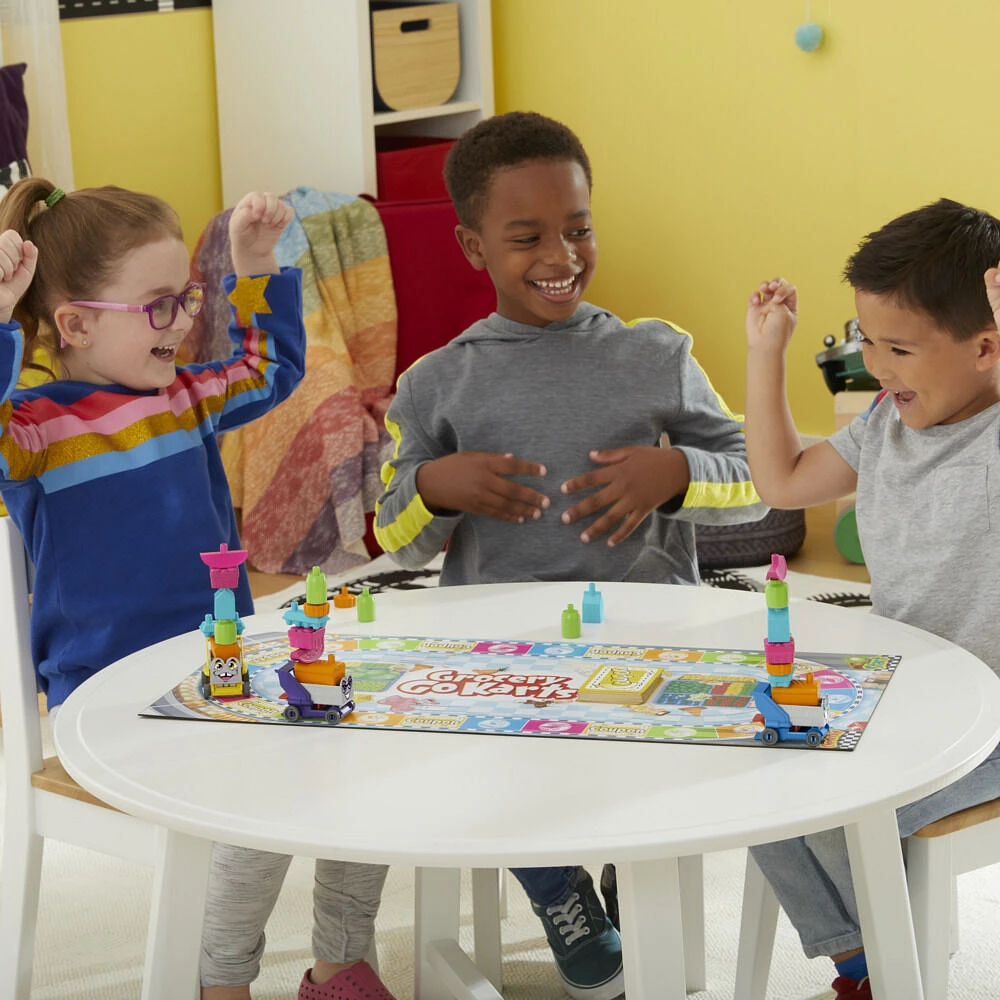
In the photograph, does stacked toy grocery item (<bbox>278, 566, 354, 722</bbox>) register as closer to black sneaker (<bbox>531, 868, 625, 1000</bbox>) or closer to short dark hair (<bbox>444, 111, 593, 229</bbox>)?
black sneaker (<bbox>531, 868, 625, 1000</bbox>)

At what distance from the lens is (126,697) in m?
1.14

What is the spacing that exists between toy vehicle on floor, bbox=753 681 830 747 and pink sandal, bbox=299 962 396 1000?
2.12ft

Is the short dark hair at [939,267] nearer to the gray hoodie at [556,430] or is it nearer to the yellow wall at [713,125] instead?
the gray hoodie at [556,430]

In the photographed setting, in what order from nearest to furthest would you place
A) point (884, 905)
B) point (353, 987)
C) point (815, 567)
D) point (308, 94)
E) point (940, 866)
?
point (884, 905), point (940, 866), point (353, 987), point (815, 567), point (308, 94)

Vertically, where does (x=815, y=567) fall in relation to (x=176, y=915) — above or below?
below

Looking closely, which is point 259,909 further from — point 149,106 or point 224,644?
point 149,106

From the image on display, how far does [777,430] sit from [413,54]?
273 cm

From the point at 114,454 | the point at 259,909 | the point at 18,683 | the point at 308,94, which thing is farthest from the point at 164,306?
the point at 308,94

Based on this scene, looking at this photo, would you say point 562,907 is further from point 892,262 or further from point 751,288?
point 751,288

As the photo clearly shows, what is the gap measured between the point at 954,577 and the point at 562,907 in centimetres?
56

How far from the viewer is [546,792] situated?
2.98 feet

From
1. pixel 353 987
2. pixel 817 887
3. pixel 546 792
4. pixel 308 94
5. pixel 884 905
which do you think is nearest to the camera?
pixel 546 792

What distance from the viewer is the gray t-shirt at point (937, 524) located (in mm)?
1312

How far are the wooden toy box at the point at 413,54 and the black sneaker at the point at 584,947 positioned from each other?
2.80 metres
